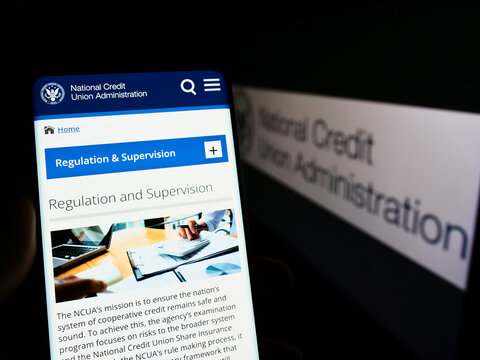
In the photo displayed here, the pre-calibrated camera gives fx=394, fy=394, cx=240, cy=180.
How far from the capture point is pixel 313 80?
2.50 m

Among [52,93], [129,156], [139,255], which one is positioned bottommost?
[139,255]

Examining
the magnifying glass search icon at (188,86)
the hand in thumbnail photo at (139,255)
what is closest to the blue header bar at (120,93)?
the magnifying glass search icon at (188,86)

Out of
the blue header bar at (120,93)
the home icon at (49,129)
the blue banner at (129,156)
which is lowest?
the blue banner at (129,156)

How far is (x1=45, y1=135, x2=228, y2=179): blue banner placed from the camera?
0.63 m

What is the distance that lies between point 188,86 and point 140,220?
0.80 feet

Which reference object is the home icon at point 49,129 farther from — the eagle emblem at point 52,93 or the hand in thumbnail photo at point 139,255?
the hand in thumbnail photo at point 139,255

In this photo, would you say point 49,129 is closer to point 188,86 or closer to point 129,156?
point 129,156

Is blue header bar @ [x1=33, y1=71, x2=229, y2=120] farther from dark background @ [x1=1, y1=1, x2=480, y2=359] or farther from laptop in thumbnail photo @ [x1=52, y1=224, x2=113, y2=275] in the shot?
laptop in thumbnail photo @ [x1=52, y1=224, x2=113, y2=275]

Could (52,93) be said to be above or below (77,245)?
above

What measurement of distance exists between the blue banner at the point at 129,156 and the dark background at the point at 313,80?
5 cm

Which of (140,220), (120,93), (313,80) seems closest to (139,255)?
(140,220)

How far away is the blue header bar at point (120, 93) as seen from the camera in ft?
2.10

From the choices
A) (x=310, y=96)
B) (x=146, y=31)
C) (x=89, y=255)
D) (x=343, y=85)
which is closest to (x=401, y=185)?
(x=343, y=85)

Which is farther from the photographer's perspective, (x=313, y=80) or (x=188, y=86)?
(x=313, y=80)
